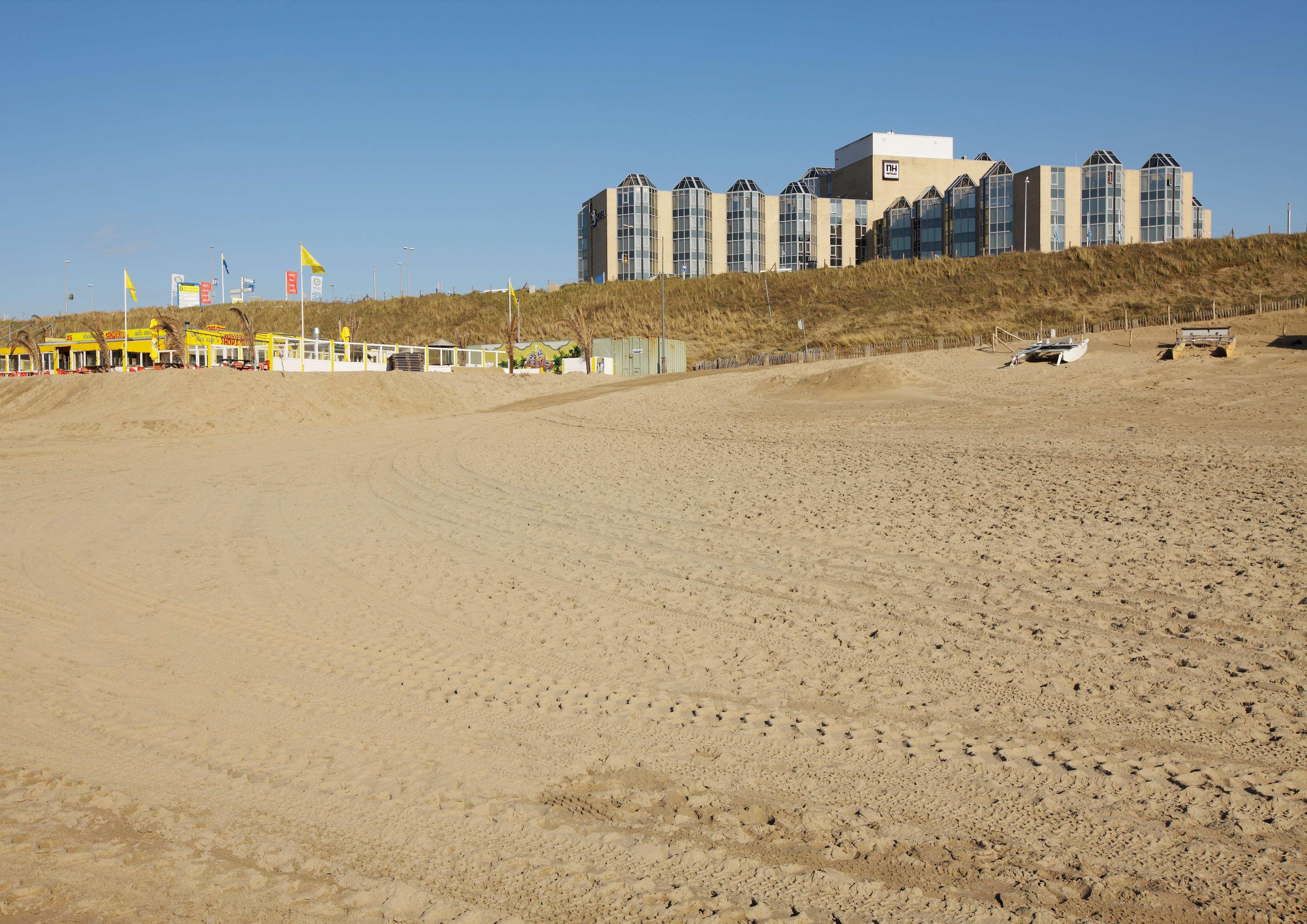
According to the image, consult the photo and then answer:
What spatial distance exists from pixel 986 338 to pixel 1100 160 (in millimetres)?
57878

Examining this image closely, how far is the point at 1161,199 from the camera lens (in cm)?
9219

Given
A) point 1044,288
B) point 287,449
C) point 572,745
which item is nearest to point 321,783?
point 572,745

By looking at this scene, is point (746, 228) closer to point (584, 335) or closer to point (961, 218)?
point (961, 218)

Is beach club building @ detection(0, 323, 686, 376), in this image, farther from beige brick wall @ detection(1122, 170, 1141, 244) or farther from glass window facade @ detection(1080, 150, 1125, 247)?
beige brick wall @ detection(1122, 170, 1141, 244)

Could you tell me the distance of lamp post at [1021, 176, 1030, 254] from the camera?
91.6 m

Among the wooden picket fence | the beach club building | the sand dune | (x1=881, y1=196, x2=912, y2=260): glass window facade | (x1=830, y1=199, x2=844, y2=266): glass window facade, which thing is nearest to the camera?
the sand dune

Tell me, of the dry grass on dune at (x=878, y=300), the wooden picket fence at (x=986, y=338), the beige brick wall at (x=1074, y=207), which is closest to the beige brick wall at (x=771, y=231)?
the dry grass on dune at (x=878, y=300)

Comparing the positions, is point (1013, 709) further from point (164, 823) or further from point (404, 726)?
point (164, 823)

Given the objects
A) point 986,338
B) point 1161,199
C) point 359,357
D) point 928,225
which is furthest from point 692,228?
point 359,357

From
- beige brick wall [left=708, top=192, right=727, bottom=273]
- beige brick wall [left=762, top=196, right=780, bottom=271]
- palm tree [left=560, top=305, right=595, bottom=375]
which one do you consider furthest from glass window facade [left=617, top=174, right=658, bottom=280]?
palm tree [left=560, top=305, right=595, bottom=375]

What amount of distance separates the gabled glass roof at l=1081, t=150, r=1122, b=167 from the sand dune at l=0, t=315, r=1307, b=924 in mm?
91115

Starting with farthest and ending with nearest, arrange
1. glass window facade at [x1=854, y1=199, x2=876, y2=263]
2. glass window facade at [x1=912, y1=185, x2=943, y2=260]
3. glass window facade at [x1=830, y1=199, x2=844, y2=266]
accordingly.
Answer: glass window facade at [x1=854, y1=199, x2=876, y2=263], glass window facade at [x1=830, y1=199, x2=844, y2=266], glass window facade at [x1=912, y1=185, x2=943, y2=260]

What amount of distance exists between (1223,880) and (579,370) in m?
48.4

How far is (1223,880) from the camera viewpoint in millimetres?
3484
